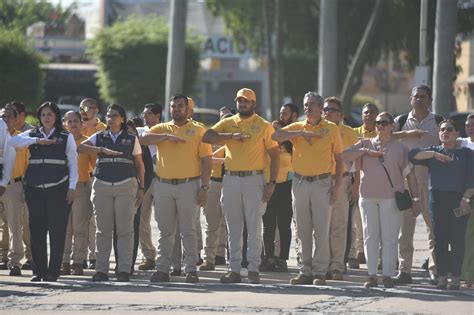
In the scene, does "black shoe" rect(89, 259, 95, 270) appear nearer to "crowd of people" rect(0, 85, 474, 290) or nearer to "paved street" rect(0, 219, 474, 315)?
"paved street" rect(0, 219, 474, 315)

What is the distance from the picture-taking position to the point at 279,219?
16.5 m

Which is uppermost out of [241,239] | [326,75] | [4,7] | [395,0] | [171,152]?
Answer: [4,7]

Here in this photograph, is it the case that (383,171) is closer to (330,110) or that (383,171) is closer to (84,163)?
(330,110)

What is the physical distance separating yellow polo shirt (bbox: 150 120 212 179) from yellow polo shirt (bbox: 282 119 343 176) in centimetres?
101

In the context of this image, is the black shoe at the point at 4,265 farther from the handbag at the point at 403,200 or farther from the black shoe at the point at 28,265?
the handbag at the point at 403,200

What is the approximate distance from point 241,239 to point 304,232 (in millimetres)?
709

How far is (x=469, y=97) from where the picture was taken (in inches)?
3024

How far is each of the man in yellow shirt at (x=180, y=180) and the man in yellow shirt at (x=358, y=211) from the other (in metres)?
1.83

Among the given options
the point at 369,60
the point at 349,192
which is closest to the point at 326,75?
the point at 349,192

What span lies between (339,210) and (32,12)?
7297 cm

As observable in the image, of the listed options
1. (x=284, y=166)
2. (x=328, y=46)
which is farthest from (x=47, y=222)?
(x=328, y=46)

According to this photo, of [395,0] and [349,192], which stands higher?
[395,0]

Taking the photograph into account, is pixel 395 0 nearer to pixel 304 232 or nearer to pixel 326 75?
pixel 326 75

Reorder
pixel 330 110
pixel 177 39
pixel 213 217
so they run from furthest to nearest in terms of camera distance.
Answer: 1. pixel 177 39
2. pixel 213 217
3. pixel 330 110
